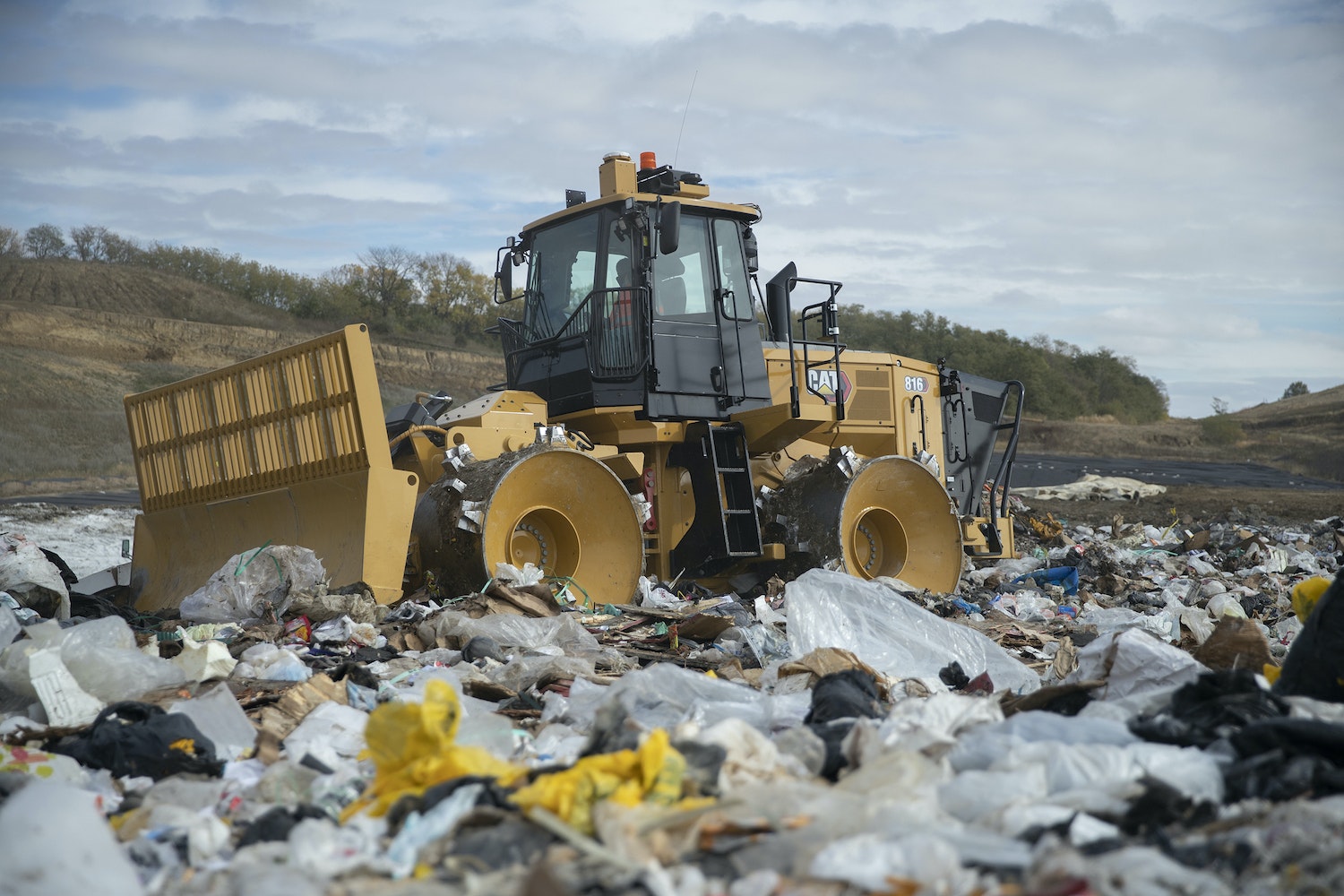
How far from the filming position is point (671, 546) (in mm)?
7133

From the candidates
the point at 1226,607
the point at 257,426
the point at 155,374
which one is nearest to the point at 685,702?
the point at 257,426

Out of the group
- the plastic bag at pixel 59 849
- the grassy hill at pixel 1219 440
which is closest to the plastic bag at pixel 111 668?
the plastic bag at pixel 59 849

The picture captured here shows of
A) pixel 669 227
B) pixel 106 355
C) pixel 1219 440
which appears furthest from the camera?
pixel 1219 440

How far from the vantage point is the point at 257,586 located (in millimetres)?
5465

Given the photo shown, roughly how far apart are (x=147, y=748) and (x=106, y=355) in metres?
33.1

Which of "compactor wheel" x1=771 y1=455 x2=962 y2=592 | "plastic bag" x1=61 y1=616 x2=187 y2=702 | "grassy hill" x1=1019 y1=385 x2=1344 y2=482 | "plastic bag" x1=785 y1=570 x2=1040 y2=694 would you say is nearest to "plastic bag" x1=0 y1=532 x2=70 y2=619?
"plastic bag" x1=61 y1=616 x2=187 y2=702

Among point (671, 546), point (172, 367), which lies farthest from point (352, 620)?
point (172, 367)

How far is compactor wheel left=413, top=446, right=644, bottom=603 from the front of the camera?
567 centimetres

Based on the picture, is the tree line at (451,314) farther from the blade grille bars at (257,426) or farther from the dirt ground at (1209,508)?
the blade grille bars at (257,426)

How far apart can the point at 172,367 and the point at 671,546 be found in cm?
2918

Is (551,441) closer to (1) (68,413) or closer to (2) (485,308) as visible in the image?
(1) (68,413)

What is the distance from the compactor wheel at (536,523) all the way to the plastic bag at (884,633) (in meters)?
1.38

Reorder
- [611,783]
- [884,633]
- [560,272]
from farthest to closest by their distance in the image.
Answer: [560,272]
[884,633]
[611,783]

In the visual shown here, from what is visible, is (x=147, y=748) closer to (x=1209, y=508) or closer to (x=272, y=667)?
(x=272, y=667)
